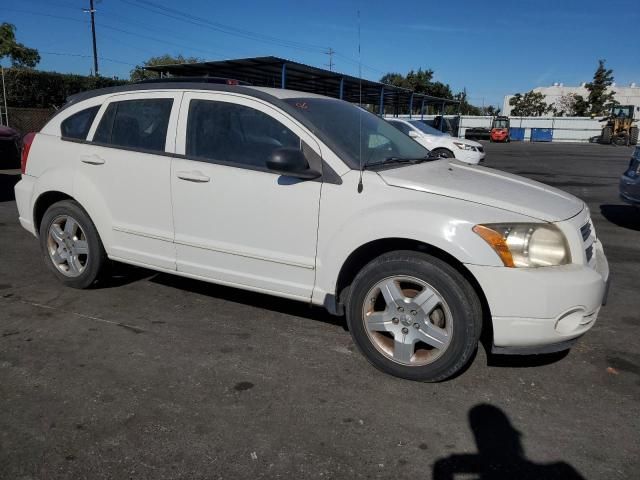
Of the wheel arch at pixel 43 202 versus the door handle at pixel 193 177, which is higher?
the door handle at pixel 193 177

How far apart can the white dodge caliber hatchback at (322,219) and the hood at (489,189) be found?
0.02 meters

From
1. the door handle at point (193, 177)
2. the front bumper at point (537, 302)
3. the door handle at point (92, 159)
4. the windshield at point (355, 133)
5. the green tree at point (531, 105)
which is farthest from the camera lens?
the green tree at point (531, 105)

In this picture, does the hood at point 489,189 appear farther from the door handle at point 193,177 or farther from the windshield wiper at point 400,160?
the door handle at point 193,177

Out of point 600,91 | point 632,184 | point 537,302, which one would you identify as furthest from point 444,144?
point 600,91

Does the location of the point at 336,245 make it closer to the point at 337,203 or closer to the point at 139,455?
the point at 337,203

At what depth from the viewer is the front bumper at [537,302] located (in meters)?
2.81

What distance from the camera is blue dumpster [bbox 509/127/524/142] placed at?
54688 millimetres

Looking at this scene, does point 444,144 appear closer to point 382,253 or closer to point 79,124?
point 79,124

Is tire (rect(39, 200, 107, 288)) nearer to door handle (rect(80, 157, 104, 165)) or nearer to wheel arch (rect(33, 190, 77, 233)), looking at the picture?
wheel arch (rect(33, 190, 77, 233))

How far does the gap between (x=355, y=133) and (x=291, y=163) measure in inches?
33.1

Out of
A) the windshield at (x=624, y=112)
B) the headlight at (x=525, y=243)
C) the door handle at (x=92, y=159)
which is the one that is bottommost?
the headlight at (x=525, y=243)

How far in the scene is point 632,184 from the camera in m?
7.44

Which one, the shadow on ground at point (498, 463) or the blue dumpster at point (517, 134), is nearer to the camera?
the shadow on ground at point (498, 463)

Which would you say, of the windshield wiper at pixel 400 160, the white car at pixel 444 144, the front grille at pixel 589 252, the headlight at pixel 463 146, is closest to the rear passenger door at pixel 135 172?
the windshield wiper at pixel 400 160
